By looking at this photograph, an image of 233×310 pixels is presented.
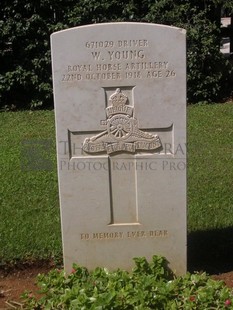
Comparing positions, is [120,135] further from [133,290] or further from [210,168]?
[210,168]

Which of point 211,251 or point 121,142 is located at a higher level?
point 121,142

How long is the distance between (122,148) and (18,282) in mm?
1333

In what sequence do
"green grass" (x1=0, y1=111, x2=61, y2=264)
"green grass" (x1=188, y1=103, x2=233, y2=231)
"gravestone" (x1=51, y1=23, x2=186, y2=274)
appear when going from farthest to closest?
"green grass" (x1=188, y1=103, x2=233, y2=231)
"green grass" (x1=0, y1=111, x2=61, y2=264)
"gravestone" (x1=51, y1=23, x2=186, y2=274)

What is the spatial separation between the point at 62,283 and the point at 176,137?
1.21m

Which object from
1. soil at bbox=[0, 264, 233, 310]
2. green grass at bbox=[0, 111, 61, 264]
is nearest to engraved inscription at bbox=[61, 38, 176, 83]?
soil at bbox=[0, 264, 233, 310]

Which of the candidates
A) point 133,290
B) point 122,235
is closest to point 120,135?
point 122,235

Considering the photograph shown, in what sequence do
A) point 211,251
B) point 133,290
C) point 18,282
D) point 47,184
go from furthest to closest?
point 47,184 < point 211,251 < point 18,282 < point 133,290

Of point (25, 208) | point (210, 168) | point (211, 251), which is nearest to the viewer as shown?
point (211, 251)

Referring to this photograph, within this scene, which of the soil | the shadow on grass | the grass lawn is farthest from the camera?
the grass lawn

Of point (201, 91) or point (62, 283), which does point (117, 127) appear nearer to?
point (62, 283)

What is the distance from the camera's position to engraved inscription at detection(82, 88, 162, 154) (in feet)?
13.3

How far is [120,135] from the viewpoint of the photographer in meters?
4.09

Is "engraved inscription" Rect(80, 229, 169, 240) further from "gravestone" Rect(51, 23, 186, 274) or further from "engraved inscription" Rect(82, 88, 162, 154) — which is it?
"engraved inscription" Rect(82, 88, 162, 154)

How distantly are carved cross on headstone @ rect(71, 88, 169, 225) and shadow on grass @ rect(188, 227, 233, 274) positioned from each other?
2.63 feet
